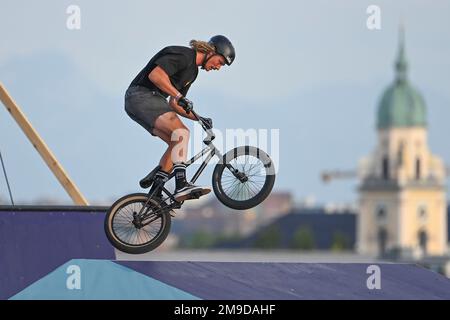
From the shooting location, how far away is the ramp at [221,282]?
1445 cm

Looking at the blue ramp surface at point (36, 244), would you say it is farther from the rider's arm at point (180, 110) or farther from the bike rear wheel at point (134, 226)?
the rider's arm at point (180, 110)

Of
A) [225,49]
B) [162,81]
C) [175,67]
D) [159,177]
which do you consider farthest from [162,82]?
[159,177]

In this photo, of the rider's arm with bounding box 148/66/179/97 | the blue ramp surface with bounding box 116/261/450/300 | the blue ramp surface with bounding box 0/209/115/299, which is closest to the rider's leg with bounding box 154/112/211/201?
the rider's arm with bounding box 148/66/179/97

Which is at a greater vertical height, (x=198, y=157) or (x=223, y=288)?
(x=198, y=157)

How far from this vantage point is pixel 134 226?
15953 mm

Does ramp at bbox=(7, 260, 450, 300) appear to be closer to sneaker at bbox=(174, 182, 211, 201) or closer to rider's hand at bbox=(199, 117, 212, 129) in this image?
sneaker at bbox=(174, 182, 211, 201)

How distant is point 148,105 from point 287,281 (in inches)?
85.7

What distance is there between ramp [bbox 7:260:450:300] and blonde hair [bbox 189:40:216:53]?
2.05m

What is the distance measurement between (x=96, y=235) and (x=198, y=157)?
5.00 ft

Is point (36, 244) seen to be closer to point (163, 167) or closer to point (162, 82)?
point (163, 167)

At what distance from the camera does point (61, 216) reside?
16828mm

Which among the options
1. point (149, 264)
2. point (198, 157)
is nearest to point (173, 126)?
point (198, 157)
